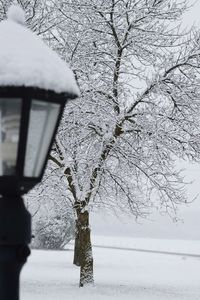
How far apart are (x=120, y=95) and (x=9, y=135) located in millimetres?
12465

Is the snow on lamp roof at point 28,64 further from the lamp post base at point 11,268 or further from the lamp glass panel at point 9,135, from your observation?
the lamp post base at point 11,268

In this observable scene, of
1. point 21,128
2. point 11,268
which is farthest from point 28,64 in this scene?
point 11,268

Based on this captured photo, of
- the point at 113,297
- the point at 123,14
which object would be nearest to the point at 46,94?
the point at 113,297

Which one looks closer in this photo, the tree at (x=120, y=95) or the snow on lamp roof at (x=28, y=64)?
the snow on lamp roof at (x=28, y=64)

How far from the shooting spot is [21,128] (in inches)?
101

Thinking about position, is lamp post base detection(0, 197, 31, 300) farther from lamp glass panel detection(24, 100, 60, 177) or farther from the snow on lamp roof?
the snow on lamp roof

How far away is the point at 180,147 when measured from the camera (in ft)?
49.1

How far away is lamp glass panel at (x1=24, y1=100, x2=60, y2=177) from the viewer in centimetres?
260

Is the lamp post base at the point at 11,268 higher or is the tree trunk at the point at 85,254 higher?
the lamp post base at the point at 11,268

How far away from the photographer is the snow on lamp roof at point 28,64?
251cm

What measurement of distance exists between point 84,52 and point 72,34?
636mm

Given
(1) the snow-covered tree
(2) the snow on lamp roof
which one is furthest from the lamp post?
(1) the snow-covered tree

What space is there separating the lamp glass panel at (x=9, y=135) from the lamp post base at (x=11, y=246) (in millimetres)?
159

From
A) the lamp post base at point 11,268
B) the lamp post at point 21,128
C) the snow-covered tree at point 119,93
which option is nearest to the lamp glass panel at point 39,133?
the lamp post at point 21,128
